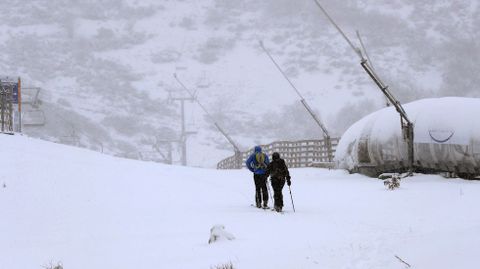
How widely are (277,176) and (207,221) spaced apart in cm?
202

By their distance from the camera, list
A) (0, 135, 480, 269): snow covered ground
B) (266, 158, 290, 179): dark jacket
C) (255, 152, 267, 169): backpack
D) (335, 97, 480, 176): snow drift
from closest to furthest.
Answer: (0, 135, 480, 269): snow covered ground
(266, 158, 290, 179): dark jacket
(255, 152, 267, 169): backpack
(335, 97, 480, 176): snow drift

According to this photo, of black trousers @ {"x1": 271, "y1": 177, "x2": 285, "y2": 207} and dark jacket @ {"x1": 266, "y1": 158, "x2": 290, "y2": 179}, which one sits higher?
dark jacket @ {"x1": 266, "y1": 158, "x2": 290, "y2": 179}

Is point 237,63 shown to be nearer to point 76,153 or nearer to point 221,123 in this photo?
point 221,123

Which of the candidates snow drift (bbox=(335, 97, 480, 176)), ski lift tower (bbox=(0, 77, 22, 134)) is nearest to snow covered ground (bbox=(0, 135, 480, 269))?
snow drift (bbox=(335, 97, 480, 176))

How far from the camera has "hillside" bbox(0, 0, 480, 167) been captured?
3516 inches

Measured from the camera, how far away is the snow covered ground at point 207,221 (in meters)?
7.40

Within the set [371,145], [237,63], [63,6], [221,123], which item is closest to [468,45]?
[237,63]

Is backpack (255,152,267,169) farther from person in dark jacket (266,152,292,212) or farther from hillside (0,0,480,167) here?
hillside (0,0,480,167)

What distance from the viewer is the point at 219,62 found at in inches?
4855

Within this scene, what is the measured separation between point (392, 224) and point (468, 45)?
5232 inches

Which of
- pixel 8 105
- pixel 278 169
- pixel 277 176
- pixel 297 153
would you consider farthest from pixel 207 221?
pixel 297 153

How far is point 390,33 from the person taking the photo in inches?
5354

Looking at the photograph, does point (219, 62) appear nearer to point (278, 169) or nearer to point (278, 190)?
point (278, 169)

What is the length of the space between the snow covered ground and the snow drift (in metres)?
0.66
